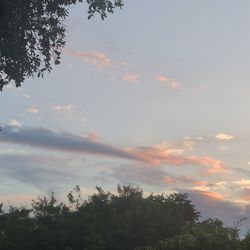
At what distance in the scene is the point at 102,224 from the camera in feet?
172

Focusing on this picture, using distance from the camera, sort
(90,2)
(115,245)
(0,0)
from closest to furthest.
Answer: (0,0)
(90,2)
(115,245)

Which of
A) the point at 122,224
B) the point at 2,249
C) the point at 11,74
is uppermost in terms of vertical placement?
the point at 11,74

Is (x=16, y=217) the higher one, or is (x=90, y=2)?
(x=90, y=2)

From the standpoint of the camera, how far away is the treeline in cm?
5053

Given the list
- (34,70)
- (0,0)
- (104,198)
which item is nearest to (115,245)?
(104,198)

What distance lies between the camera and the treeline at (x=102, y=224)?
1989 inches

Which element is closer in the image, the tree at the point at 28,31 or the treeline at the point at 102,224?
the tree at the point at 28,31

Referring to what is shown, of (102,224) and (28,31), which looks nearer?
(28,31)

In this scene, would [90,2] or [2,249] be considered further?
[2,249]

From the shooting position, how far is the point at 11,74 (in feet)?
59.2

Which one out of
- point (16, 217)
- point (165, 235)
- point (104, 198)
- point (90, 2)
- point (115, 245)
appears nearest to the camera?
point (90, 2)

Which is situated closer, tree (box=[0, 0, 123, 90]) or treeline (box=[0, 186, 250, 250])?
tree (box=[0, 0, 123, 90])

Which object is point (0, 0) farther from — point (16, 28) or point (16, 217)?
point (16, 217)

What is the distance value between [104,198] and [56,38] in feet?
140
